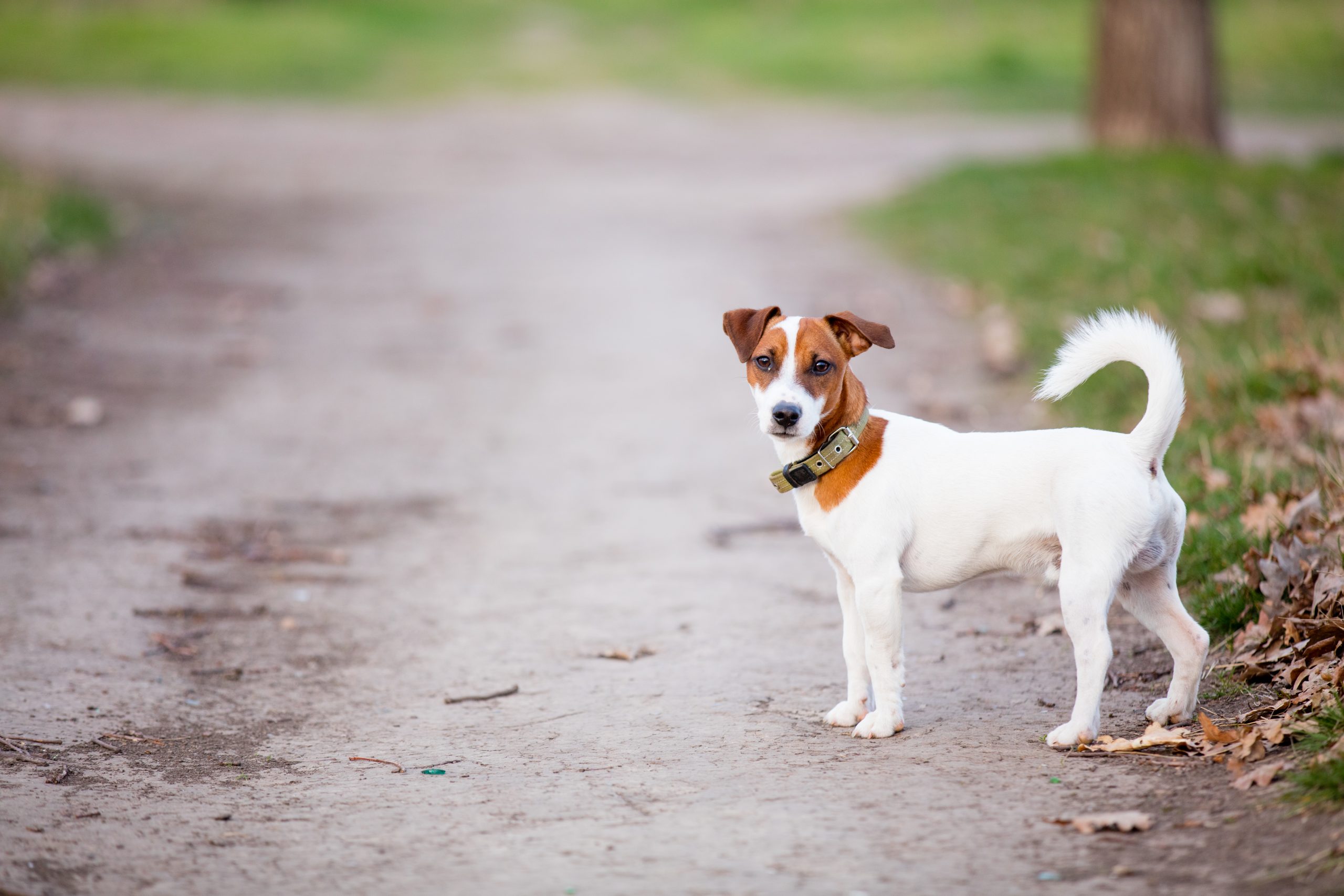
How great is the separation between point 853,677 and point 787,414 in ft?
2.82

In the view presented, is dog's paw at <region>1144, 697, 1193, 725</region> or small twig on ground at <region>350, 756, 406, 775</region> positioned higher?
dog's paw at <region>1144, 697, 1193, 725</region>

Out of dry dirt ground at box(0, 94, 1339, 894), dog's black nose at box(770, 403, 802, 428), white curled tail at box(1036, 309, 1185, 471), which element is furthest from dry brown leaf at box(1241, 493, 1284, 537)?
dog's black nose at box(770, 403, 802, 428)

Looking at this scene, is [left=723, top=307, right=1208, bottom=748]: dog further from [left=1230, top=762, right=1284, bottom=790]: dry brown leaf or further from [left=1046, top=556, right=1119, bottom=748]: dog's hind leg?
[left=1230, top=762, right=1284, bottom=790]: dry brown leaf

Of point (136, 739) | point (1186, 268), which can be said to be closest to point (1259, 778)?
point (136, 739)

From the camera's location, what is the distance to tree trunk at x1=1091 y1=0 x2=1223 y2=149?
1358 centimetres

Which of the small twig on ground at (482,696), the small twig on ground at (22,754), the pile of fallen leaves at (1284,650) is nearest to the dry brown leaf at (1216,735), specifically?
the pile of fallen leaves at (1284,650)

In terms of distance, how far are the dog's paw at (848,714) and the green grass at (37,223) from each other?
8.44m

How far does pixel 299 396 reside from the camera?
891 centimetres

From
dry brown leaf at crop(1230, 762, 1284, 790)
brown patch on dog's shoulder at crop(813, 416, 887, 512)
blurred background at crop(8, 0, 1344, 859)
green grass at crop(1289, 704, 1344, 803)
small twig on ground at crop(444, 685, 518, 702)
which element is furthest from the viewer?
blurred background at crop(8, 0, 1344, 859)

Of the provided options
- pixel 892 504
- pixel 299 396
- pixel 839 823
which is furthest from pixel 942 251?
pixel 839 823

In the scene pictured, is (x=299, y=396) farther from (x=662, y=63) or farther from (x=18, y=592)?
(x=662, y=63)

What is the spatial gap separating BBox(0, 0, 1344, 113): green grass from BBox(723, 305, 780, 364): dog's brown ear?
2425 cm

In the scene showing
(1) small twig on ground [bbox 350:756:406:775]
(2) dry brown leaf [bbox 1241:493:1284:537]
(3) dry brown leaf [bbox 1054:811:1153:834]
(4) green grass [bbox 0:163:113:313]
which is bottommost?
(1) small twig on ground [bbox 350:756:406:775]

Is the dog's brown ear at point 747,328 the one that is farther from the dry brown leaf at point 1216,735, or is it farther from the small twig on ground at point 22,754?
the small twig on ground at point 22,754
